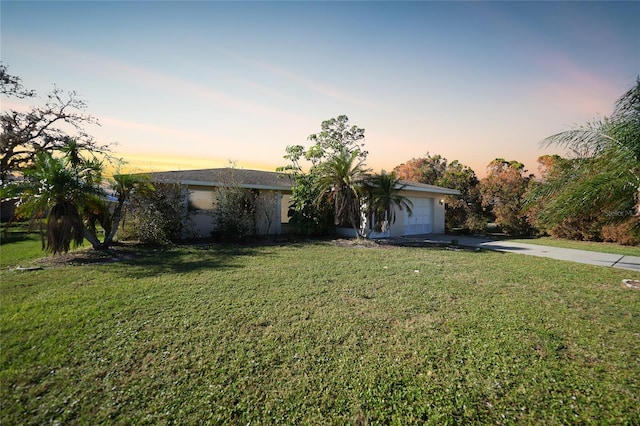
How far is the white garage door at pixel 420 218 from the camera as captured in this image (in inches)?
679

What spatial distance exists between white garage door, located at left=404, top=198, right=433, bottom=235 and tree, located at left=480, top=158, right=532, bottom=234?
4112 mm

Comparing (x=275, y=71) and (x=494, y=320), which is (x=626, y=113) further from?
(x=275, y=71)

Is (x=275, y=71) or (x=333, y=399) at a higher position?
(x=275, y=71)

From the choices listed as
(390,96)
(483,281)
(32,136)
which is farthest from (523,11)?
(32,136)

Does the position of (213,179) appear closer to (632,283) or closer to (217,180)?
(217,180)

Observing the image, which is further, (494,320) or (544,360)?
(494,320)

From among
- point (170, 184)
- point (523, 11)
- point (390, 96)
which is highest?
point (523, 11)

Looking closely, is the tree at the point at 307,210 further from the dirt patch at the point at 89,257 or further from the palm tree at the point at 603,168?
the palm tree at the point at 603,168

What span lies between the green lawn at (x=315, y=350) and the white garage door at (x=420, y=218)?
1045 cm

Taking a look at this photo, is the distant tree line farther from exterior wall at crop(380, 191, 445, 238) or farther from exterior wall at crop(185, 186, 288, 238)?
exterior wall at crop(380, 191, 445, 238)

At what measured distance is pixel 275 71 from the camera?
9922mm

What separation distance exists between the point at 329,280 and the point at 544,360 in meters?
4.32

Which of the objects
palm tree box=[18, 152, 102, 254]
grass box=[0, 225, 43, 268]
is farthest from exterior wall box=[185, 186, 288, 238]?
→ grass box=[0, 225, 43, 268]

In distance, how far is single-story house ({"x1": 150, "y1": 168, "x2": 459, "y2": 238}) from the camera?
13250 millimetres
